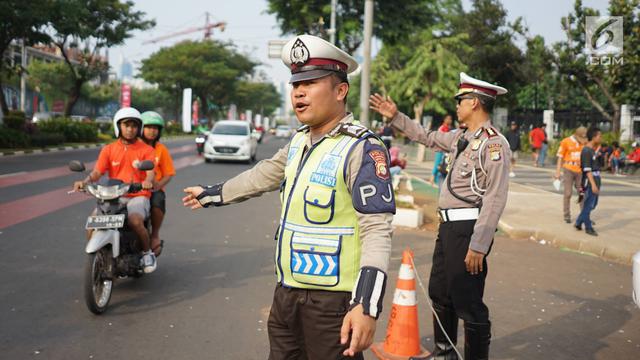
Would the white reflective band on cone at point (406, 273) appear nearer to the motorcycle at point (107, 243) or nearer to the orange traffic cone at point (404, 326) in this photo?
the orange traffic cone at point (404, 326)

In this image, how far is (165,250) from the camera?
722 centimetres

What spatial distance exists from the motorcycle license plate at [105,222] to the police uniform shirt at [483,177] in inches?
96.8

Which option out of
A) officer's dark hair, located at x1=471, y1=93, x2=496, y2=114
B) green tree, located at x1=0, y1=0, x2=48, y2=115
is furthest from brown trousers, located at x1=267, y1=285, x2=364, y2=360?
green tree, located at x1=0, y1=0, x2=48, y2=115

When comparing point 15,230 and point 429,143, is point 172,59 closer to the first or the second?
point 15,230

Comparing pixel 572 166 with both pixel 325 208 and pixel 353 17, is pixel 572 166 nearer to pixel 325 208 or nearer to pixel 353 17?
pixel 325 208

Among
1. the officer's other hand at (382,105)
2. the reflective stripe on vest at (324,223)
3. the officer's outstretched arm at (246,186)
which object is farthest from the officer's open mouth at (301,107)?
the officer's other hand at (382,105)

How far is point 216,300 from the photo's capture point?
5242 millimetres

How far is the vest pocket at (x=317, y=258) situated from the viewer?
2.22 m

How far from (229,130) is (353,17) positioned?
6.16 meters

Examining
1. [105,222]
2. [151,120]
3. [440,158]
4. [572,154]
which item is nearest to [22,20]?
[440,158]

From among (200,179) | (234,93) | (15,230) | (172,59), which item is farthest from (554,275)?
(234,93)

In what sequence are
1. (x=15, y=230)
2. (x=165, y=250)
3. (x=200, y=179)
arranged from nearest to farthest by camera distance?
(x=165, y=250)
(x=15, y=230)
(x=200, y=179)

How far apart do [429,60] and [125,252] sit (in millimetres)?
22796

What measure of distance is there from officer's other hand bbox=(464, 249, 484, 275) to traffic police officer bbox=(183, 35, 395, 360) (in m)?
1.40
